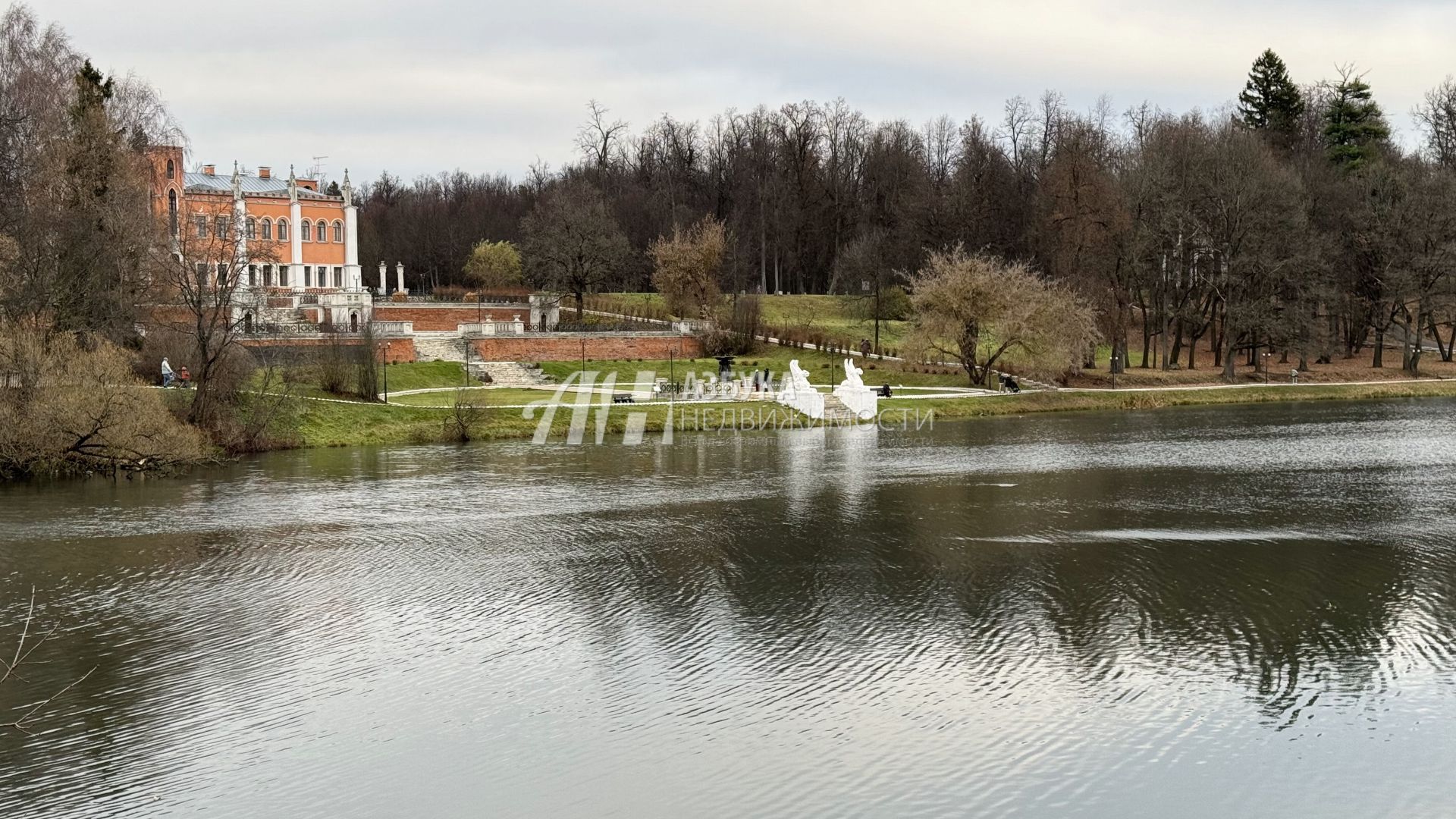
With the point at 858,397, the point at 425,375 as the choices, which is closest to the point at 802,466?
the point at 858,397

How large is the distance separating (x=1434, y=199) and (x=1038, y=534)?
44.5 meters

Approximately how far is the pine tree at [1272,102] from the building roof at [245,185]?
54075mm

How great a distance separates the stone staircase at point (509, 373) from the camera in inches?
2136

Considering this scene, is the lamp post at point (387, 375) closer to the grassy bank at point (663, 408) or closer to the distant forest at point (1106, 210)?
the grassy bank at point (663, 408)

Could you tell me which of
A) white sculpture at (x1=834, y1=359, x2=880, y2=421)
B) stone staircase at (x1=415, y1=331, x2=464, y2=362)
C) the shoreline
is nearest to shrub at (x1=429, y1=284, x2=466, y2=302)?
stone staircase at (x1=415, y1=331, x2=464, y2=362)

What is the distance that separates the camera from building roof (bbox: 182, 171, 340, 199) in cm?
6938

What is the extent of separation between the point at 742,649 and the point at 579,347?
46067 millimetres

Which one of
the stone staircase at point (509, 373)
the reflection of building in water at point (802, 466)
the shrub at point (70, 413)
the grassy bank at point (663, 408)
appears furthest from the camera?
the stone staircase at point (509, 373)

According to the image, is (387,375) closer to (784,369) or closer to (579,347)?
(579,347)

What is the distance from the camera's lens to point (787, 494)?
91.0 feet

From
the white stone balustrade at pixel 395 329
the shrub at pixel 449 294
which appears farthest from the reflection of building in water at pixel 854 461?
the shrub at pixel 449 294

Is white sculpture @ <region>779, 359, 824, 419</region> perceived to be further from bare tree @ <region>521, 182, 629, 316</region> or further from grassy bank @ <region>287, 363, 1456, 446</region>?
bare tree @ <region>521, 182, 629, 316</region>

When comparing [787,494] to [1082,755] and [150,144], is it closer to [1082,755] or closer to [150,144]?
[1082,755]

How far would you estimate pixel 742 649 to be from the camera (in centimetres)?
1547
